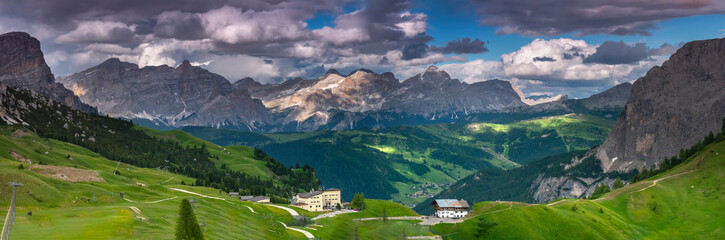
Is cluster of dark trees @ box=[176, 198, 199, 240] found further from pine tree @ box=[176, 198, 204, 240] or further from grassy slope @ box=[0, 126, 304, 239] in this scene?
grassy slope @ box=[0, 126, 304, 239]

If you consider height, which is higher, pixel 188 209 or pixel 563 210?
pixel 188 209

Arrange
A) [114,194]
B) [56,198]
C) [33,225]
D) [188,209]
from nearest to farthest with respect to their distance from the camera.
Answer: [188,209], [33,225], [56,198], [114,194]

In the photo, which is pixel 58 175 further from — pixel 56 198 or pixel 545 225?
pixel 545 225

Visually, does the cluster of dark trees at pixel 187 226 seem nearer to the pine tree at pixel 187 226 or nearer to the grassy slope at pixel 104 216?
the pine tree at pixel 187 226

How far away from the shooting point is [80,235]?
281 ft

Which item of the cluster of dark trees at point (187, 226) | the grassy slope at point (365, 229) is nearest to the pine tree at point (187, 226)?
the cluster of dark trees at point (187, 226)

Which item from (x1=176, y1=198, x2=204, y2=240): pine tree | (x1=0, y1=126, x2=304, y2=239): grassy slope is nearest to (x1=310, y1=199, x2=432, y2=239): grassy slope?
(x1=0, y1=126, x2=304, y2=239): grassy slope

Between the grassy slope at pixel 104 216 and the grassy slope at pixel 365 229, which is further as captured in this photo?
the grassy slope at pixel 104 216

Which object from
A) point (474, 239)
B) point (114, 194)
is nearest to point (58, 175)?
point (114, 194)

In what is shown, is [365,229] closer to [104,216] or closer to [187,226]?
[187,226]

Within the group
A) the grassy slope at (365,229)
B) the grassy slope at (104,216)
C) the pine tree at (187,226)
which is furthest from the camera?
the grassy slope at (104,216)

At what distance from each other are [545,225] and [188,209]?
13207 cm

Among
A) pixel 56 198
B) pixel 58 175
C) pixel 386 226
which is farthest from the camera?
pixel 58 175

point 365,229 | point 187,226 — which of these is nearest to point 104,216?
point 187,226
